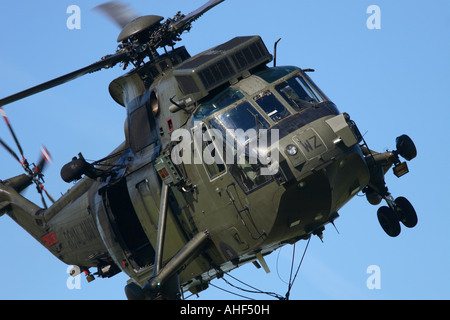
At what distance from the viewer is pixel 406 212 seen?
22.5 metres

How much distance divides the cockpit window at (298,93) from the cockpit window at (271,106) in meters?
0.31

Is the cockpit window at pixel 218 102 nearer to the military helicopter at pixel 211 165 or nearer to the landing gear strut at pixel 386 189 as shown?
the military helicopter at pixel 211 165

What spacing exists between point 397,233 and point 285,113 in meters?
5.62

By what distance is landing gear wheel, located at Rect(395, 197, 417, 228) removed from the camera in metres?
22.5

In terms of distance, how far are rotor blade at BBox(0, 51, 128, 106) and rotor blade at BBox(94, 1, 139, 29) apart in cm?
217

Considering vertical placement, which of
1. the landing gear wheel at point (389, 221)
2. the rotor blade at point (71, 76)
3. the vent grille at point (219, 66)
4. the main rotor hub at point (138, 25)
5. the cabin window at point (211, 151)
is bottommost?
the landing gear wheel at point (389, 221)

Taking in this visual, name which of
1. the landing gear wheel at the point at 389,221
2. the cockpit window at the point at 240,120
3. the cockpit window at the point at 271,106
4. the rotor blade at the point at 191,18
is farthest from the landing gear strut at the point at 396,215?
the rotor blade at the point at 191,18

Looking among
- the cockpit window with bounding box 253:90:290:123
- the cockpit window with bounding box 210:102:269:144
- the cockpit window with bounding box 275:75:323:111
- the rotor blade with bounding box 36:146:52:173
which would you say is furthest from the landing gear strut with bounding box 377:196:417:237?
the rotor blade with bounding box 36:146:52:173

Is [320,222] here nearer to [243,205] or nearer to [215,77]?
[243,205]

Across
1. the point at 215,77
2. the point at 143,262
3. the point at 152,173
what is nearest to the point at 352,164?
the point at 215,77

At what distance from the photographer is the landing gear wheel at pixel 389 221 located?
22.6 m

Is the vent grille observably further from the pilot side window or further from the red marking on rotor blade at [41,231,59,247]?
the red marking on rotor blade at [41,231,59,247]

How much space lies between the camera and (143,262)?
23422 millimetres
